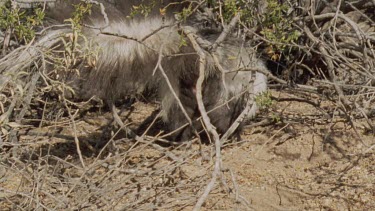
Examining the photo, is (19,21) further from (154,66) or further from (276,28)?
(276,28)

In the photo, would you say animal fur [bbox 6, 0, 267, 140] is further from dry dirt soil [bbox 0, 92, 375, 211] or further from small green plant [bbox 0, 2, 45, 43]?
dry dirt soil [bbox 0, 92, 375, 211]

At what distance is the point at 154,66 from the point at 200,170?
88 centimetres

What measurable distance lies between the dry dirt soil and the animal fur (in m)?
0.31

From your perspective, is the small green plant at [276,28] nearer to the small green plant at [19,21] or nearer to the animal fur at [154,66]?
the animal fur at [154,66]

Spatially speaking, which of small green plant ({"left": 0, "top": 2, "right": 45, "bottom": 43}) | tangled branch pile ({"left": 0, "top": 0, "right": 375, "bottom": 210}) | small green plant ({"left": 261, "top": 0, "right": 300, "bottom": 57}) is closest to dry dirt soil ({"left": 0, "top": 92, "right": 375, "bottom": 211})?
tangled branch pile ({"left": 0, "top": 0, "right": 375, "bottom": 210})

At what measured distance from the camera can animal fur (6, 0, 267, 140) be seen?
4.23 meters

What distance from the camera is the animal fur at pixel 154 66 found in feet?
13.9

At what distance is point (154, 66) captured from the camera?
4293 millimetres

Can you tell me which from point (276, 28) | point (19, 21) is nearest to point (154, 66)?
point (276, 28)

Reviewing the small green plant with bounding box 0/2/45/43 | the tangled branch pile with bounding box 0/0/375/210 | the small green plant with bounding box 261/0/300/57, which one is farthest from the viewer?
the small green plant with bounding box 261/0/300/57

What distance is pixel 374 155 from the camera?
449 cm

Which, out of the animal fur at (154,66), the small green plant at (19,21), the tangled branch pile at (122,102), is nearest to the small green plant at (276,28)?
the tangled branch pile at (122,102)

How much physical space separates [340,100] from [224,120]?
29.9 inches

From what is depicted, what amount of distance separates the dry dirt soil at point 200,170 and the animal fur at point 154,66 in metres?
0.31
